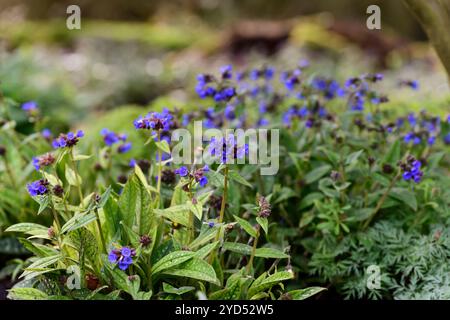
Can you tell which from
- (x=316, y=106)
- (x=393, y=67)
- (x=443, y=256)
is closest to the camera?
(x=443, y=256)

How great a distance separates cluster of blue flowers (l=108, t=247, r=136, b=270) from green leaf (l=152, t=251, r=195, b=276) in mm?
A: 137

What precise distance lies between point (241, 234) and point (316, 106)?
883 millimetres

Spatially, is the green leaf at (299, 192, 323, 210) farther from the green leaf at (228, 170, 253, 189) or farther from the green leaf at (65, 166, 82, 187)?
the green leaf at (65, 166, 82, 187)

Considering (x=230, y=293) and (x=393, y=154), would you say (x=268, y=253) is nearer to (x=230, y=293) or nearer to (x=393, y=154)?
(x=230, y=293)

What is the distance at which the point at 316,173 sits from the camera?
2.67 m

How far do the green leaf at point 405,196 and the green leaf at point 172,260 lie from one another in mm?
994

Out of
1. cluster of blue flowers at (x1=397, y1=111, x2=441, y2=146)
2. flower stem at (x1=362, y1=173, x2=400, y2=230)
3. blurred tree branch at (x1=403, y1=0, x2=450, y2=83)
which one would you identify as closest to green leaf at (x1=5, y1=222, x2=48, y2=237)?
flower stem at (x1=362, y1=173, x2=400, y2=230)

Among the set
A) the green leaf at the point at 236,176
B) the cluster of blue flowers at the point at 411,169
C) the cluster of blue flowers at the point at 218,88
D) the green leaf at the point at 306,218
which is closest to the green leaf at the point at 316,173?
the green leaf at the point at 306,218

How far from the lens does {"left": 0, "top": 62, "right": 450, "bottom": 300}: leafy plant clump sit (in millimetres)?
2057

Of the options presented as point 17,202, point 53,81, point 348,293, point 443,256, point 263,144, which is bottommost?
point 348,293

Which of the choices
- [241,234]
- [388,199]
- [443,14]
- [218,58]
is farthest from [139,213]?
[218,58]

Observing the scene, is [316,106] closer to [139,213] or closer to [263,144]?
[263,144]

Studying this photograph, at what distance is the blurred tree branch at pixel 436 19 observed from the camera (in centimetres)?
263

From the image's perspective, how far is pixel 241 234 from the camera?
2473mm
